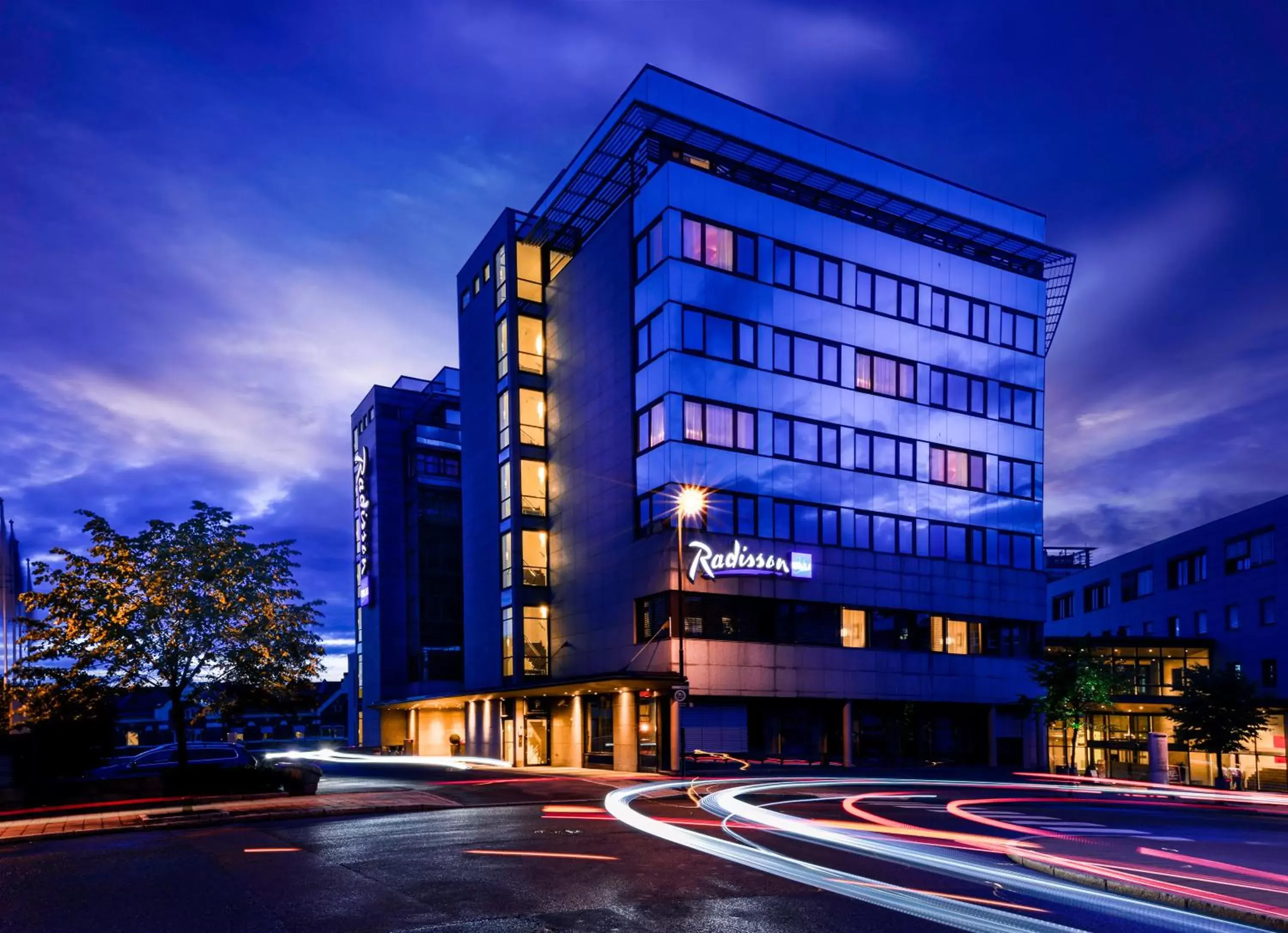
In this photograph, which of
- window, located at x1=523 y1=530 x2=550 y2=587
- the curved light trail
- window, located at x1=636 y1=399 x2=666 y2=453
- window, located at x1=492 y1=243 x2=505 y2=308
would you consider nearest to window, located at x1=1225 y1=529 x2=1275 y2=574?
the curved light trail

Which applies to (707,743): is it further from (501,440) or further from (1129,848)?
(1129,848)

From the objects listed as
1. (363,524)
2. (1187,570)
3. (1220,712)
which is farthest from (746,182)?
(363,524)

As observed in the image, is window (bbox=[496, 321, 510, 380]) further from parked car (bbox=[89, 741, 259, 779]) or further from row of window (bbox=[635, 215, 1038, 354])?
parked car (bbox=[89, 741, 259, 779])

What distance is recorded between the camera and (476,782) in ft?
111

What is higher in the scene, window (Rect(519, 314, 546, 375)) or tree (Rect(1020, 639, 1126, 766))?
window (Rect(519, 314, 546, 375))

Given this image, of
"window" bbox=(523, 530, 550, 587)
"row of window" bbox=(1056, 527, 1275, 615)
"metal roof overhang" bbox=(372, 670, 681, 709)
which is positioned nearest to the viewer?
"metal roof overhang" bbox=(372, 670, 681, 709)

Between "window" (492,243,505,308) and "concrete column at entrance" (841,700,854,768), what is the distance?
30.8 meters

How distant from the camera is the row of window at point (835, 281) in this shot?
4772 cm

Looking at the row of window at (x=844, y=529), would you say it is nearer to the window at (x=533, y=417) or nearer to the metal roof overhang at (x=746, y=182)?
the window at (x=533, y=417)

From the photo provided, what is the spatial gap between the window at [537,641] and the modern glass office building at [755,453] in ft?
0.44

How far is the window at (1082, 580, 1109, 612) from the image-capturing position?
276 ft

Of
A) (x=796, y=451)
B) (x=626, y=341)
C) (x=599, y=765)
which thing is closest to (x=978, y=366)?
(x=796, y=451)

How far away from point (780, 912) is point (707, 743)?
34.3 m

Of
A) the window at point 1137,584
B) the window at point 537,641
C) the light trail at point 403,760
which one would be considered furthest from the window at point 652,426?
the window at point 1137,584
